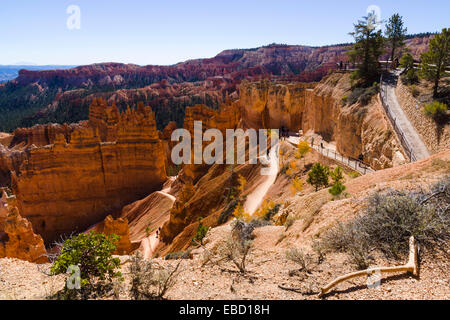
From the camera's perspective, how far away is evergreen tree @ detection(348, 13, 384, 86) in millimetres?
26797

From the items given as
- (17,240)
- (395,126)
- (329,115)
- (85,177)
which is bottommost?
(17,240)

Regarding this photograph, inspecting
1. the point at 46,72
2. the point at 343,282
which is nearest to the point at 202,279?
the point at 343,282

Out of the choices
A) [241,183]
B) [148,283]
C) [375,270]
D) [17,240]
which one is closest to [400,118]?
[241,183]

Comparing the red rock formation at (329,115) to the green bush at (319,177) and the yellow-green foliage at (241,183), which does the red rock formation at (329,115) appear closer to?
the green bush at (319,177)

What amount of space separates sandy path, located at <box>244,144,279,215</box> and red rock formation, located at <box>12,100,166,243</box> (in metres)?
15.7

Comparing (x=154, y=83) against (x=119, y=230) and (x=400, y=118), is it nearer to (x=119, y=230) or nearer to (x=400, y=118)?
(x=119, y=230)

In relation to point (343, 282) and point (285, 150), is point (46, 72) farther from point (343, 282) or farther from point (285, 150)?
point (343, 282)

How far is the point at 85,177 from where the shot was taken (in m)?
34.3

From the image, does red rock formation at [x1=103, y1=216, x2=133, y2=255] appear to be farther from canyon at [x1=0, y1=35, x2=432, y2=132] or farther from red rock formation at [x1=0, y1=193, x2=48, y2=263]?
canyon at [x1=0, y1=35, x2=432, y2=132]

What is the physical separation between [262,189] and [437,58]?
16.6 meters

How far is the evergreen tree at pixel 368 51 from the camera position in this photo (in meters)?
26.8

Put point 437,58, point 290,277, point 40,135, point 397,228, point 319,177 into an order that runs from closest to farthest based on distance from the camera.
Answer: point 290,277 < point 397,228 < point 319,177 < point 437,58 < point 40,135

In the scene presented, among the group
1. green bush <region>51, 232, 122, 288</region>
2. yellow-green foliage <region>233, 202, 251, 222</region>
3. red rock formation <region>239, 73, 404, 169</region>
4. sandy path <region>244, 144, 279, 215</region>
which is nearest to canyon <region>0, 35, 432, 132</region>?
red rock formation <region>239, 73, 404, 169</region>

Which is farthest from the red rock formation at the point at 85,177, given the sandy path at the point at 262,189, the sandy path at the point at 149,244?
the sandy path at the point at 262,189
